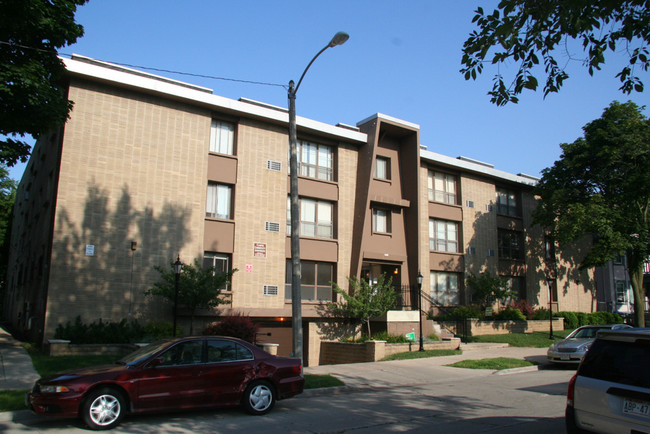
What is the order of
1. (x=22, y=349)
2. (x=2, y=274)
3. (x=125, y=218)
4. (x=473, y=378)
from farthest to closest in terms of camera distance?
(x=2, y=274), (x=125, y=218), (x=22, y=349), (x=473, y=378)

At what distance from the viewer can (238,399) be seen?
378 inches

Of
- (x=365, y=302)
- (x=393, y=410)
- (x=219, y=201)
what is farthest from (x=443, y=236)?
(x=393, y=410)

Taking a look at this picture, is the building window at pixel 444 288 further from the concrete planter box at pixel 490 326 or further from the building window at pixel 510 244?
the building window at pixel 510 244

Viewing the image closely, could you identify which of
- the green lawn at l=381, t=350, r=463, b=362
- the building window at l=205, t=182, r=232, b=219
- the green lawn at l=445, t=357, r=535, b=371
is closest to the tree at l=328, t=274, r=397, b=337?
the green lawn at l=381, t=350, r=463, b=362

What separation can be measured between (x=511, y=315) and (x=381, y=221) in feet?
29.4

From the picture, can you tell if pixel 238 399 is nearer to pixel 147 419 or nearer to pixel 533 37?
pixel 147 419

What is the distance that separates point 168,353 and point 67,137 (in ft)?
39.2

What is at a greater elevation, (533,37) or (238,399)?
(533,37)

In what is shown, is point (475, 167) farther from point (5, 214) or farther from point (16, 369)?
point (5, 214)

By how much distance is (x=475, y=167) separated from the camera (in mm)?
29984

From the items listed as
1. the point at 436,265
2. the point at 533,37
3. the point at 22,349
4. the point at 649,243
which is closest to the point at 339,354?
the point at 436,265

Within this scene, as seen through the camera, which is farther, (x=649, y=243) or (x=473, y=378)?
(x=649, y=243)

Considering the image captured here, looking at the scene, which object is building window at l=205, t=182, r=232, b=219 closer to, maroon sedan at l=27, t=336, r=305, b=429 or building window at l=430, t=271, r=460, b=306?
maroon sedan at l=27, t=336, r=305, b=429

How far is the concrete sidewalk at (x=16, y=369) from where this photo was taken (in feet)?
39.0
